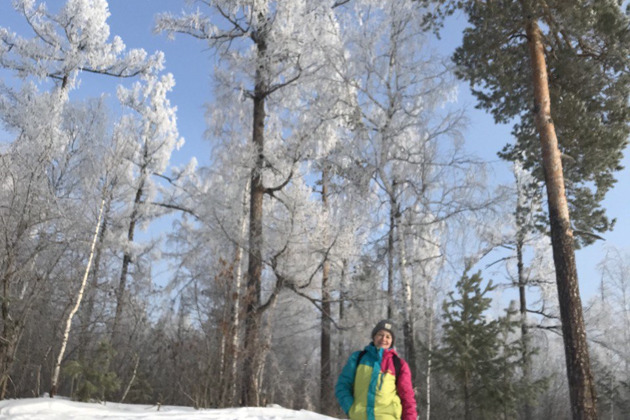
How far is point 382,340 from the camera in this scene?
3910 mm

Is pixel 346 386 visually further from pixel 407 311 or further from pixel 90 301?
pixel 90 301

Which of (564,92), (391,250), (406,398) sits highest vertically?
(564,92)

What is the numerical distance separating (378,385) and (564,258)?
5213mm

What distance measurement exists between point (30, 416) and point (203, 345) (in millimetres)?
3066

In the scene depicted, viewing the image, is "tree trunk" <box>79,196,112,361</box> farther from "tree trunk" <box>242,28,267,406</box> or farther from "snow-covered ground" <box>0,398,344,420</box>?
"tree trunk" <box>242,28,267,406</box>

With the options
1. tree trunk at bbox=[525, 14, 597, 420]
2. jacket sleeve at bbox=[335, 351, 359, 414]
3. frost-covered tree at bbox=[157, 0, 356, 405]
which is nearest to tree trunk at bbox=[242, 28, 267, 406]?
frost-covered tree at bbox=[157, 0, 356, 405]

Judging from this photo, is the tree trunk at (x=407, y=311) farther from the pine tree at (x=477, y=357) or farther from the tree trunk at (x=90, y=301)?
the tree trunk at (x=90, y=301)

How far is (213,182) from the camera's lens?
1193cm

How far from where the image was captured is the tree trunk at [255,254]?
8.39 m

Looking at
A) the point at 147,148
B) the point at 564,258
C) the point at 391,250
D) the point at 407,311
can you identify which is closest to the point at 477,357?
the point at 407,311

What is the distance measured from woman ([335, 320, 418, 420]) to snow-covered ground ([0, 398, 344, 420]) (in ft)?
8.16

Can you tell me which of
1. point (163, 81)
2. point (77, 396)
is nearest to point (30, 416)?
point (77, 396)

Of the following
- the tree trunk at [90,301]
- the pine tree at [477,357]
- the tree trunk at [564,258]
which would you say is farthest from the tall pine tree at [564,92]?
the tree trunk at [90,301]

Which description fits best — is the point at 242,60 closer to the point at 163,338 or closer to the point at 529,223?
the point at 163,338
